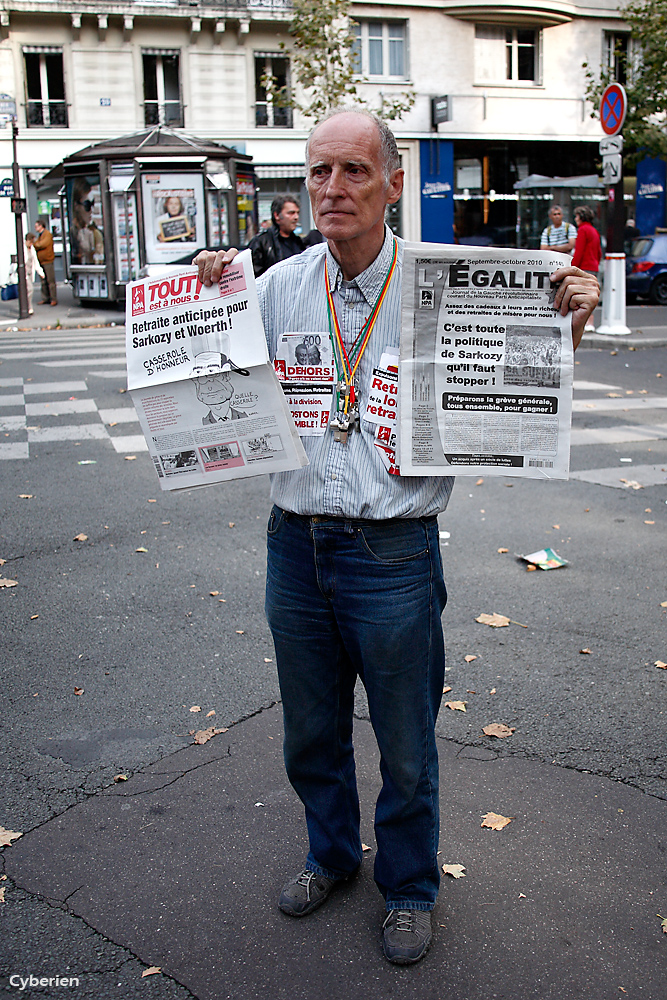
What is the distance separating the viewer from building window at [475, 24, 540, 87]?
33156 millimetres

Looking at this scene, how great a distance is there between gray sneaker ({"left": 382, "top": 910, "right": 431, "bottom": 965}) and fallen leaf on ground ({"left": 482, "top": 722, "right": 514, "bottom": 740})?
1156 millimetres

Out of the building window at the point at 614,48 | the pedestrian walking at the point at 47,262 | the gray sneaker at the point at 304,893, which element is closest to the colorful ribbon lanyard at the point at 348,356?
the gray sneaker at the point at 304,893

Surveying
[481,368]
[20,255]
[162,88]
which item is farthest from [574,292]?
[162,88]

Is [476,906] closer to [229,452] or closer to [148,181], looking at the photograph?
[229,452]

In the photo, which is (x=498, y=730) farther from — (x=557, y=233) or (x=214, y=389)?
(x=557, y=233)

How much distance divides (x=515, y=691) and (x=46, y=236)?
21569 millimetres

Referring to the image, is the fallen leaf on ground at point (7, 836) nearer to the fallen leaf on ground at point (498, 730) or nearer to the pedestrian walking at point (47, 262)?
the fallen leaf on ground at point (498, 730)

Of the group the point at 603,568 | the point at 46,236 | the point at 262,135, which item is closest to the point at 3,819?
the point at 603,568

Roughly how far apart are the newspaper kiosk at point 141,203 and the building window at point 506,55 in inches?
559

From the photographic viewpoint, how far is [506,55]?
33.5m

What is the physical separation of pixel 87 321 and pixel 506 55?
67.3ft

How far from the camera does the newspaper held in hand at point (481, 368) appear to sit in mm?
2273

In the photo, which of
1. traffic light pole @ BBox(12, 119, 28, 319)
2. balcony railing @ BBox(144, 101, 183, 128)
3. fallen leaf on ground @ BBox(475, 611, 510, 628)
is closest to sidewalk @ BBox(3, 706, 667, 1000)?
fallen leaf on ground @ BBox(475, 611, 510, 628)

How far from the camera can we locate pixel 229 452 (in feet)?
8.12
